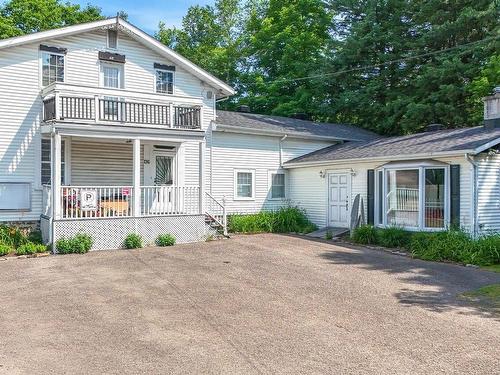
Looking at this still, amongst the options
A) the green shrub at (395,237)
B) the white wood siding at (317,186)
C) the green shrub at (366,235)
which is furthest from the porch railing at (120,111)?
the green shrub at (395,237)

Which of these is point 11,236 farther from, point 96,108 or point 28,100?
point 96,108

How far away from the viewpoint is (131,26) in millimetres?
16125

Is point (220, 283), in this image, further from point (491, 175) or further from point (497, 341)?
point (491, 175)

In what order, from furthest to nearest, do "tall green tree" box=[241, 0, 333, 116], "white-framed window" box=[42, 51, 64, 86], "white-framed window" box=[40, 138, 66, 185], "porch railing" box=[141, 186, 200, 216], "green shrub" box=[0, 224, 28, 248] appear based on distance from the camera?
"tall green tree" box=[241, 0, 333, 116] < "porch railing" box=[141, 186, 200, 216] < "white-framed window" box=[42, 51, 64, 86] < "white-framed window" box=[40, 138, 66, 185] < "green shrub" box=[0, 224, 28, 248]

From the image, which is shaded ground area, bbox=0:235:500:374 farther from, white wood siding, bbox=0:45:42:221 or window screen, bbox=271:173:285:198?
window screen, bbox=271:173:285:198

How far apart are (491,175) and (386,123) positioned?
12.8 metres

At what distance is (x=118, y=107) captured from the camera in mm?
14969

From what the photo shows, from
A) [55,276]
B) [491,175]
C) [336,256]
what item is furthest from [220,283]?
[491,175]

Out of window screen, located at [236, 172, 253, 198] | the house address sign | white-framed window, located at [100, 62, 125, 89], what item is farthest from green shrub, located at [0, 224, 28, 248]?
window screen, located at [236, 172, 253, 198]

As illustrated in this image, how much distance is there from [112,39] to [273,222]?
917 cm

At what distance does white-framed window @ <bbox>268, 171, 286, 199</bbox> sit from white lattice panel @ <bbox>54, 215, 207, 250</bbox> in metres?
5.08

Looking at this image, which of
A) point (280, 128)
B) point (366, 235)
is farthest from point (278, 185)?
point (366, 235)

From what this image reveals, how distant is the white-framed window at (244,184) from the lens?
1869cm

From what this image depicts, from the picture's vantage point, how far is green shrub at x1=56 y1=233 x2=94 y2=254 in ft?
42.4
